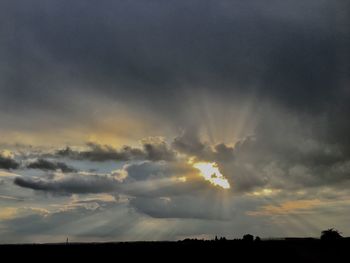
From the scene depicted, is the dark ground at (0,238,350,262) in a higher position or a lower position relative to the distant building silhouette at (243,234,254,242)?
lower

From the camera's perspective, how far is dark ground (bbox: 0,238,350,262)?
236 ft

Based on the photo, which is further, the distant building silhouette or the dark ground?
the distant building silhouette

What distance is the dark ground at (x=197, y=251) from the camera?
7181cm

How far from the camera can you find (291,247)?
8619cm

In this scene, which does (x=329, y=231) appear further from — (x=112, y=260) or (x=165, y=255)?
(x=112, y=260)

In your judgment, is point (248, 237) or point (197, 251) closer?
point (197, 251)

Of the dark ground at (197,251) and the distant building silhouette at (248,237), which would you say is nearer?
the dark ground at (197,251)

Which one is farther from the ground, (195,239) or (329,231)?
(329,231)

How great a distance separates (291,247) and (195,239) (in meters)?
16.6

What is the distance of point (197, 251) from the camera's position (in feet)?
250

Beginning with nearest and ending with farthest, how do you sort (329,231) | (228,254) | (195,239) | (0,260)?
(0,260) < (228,254) < (195,239) < (329,231)

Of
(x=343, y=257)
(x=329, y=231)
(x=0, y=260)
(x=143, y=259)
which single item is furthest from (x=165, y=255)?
(x=329, y=231)

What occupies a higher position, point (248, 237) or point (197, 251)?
point (248, 237)

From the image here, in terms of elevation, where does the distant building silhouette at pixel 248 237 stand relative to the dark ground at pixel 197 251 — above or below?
above
